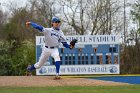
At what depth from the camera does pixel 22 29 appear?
46.4m

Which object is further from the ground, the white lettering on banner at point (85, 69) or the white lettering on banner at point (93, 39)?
the white lettering on banner at point (93, 39)

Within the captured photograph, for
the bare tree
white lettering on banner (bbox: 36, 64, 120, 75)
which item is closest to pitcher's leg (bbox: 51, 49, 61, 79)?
white lettering on banner (bbox: 36, 64, 120, 75)

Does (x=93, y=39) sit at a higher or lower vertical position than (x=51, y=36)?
higher

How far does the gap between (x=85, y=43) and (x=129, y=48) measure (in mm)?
9215

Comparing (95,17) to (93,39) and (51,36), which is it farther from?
(51,36)

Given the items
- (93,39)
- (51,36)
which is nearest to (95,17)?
(93,39)

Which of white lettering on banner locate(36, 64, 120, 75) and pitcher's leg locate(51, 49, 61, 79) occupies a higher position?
pitcher's leg locate(51, 49, 61, 79)

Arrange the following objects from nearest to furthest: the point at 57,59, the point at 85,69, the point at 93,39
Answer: the point at 57,59 < the point at 85,69 < the point at 93,39

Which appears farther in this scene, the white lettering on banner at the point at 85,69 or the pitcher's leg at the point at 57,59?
the white lettering on banner at the point at 85,69

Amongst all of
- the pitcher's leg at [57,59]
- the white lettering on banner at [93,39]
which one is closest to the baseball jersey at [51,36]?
the pitcher's leg at [57,59]

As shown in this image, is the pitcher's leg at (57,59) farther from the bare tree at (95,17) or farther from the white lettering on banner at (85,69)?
the bare tree at (95,17)

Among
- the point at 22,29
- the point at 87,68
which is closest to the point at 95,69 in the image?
the point at 87,68

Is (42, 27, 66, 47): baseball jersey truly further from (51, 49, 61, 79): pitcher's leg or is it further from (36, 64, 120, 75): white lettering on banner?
(36, 64, 120, 75): white lettering on banner

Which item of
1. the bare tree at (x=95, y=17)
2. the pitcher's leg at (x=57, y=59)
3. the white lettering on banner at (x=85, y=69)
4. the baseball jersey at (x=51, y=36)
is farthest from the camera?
the bare tree at (x=95, y=17)
